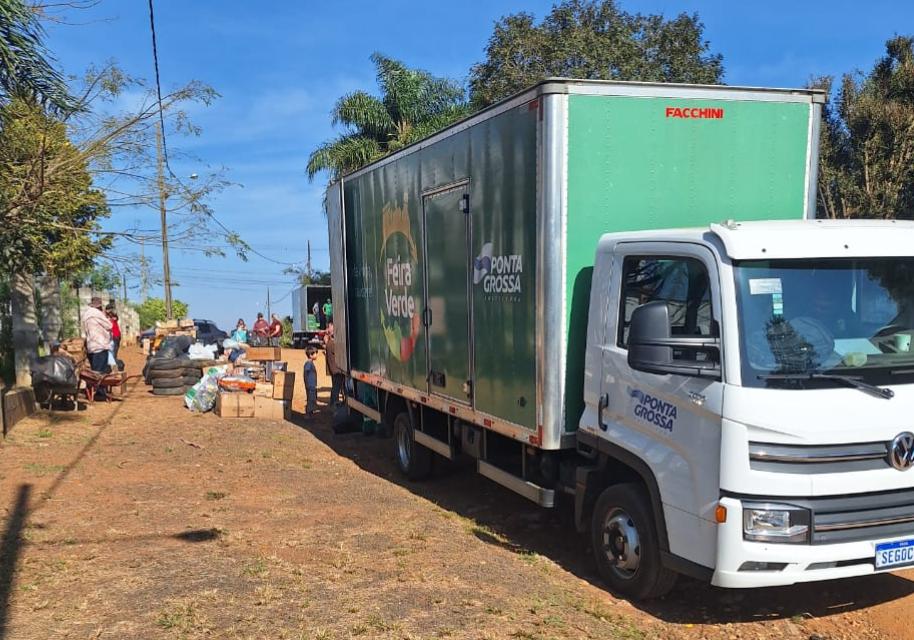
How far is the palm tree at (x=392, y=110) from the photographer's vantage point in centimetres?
2386

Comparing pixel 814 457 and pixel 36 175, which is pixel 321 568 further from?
pixel 36 175

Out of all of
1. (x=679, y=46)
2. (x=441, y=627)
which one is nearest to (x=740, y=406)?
(x=441, y=627)

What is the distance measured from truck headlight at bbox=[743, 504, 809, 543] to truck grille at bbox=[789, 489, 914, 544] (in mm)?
49

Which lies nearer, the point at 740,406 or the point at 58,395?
the point at 740,406

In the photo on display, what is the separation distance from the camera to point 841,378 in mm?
4082

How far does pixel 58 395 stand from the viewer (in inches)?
513

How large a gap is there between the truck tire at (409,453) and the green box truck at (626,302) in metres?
1.05

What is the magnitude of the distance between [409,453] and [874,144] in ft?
43.8

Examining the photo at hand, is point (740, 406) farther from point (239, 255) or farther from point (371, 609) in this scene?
point (239, 255)

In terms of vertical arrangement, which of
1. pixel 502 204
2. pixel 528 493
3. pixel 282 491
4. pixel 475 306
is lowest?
pixel 282 491

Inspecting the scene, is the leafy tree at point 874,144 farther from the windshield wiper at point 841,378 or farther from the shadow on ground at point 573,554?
the windshield wiper at point 841,378

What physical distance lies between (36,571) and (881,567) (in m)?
5.45

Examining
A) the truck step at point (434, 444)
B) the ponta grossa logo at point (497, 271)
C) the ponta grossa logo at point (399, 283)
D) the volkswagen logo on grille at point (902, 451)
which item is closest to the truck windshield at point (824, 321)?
the volkswagen logo on grille at point (902, 451)

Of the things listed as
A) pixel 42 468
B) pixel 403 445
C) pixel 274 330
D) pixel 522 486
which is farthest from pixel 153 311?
pixel 522 486
